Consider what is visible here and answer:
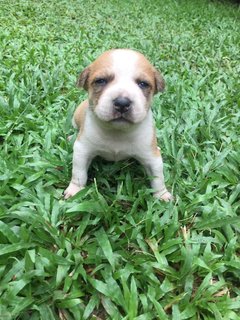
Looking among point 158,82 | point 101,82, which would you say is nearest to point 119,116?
point 101,82

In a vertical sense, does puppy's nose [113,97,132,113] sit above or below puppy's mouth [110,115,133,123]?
above

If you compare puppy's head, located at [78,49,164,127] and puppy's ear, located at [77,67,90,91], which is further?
puppy's ear, located at [77,67,90,91]

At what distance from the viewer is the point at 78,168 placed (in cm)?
350

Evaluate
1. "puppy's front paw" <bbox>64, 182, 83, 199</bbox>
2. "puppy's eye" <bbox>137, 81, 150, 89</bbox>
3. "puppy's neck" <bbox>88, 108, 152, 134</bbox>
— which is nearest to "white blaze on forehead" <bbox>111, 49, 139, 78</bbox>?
"puppy's eye" <bbox>137, 81, 150, 89</bbox>

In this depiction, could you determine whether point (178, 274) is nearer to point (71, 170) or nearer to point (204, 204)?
point (204, 204)

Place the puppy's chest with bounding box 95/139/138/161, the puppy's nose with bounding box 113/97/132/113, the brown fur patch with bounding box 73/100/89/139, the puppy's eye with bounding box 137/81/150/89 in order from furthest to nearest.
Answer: the brown fur patch with bounding box 73/100/89/139, the puppy's chest with bounding box 95/139/138/161, the puppy's eye with bounding box 137/81/150/89, the puppy's nose with bounding box 113/97/132/113

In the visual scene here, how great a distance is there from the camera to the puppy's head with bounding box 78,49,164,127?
2.98m

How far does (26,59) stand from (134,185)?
333 cm

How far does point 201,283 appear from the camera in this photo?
2.87m

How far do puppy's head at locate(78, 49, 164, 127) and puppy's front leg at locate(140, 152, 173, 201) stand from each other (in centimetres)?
49

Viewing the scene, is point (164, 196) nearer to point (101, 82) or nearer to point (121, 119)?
point (121, 119)

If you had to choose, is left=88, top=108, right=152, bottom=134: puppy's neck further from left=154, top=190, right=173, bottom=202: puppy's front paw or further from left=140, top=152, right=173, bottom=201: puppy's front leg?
left=154, top=190, right=173, bottom=202: puppy's front paw

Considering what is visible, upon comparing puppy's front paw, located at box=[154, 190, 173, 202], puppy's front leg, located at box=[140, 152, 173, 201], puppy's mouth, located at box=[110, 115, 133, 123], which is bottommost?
puppy's front paw, located at box=[154, 190, 173, 202]

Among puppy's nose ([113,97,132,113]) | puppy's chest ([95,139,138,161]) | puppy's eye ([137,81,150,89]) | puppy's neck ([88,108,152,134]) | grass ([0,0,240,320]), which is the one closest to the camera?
grass ([0,0,240,320])
